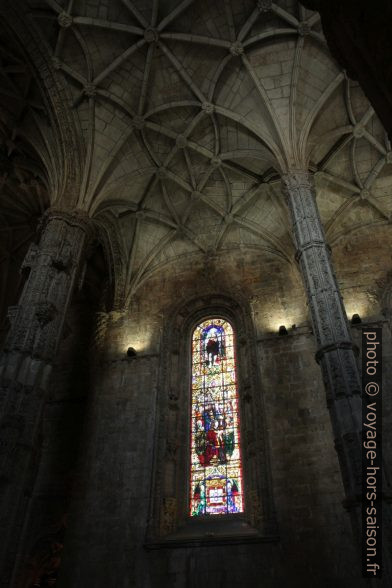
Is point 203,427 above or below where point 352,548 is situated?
above

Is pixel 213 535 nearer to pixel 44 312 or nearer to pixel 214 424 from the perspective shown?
pixel 214 424

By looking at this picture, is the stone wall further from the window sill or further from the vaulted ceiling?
the vaulted ceiling

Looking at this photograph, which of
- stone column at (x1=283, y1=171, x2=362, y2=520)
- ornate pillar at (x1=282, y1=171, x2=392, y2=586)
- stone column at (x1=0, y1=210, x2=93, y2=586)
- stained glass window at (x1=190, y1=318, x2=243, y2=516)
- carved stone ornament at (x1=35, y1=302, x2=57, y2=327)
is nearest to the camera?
ornate pillar at (x1=282, y1=171, x2=392, y2=586)

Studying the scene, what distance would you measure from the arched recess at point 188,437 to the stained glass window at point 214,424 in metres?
0.21

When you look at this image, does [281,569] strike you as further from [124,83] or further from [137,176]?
[124,83]

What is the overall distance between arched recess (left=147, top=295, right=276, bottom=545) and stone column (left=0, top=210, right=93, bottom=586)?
3604 millimetres

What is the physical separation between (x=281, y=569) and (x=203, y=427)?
413cm

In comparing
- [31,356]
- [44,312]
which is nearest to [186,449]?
[31,356]

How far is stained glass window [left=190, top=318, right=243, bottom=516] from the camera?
1122 centimetres

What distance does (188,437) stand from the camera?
12.5 meters

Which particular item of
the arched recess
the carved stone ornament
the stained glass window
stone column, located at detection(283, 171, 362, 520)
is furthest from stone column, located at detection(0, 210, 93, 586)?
stone column, located at detection(283, 171, 362, 520)

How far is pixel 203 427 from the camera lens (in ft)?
41.0

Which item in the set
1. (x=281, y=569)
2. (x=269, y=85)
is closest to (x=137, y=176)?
(x=269, y=85)

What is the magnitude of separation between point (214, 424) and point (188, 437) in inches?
32.9
